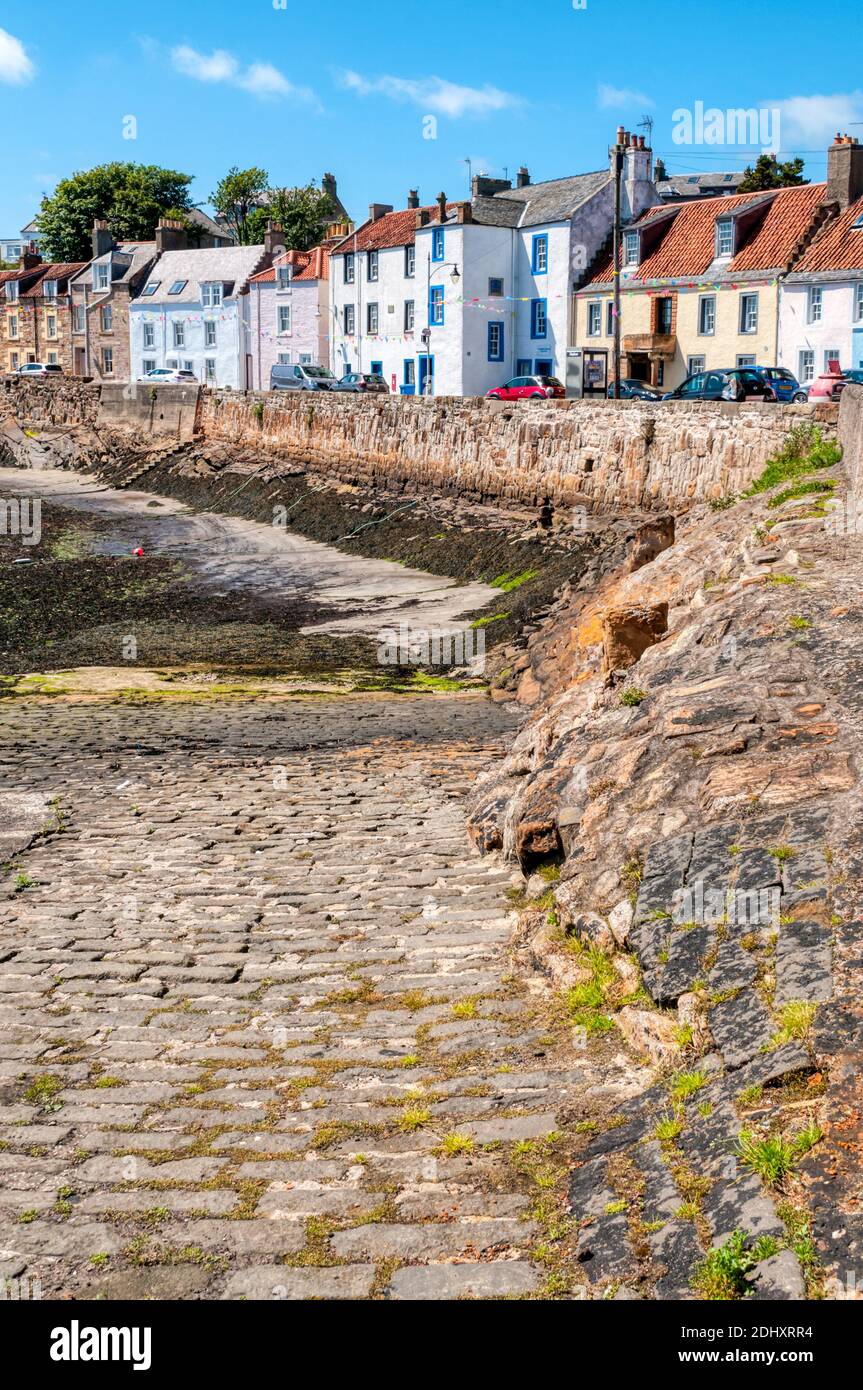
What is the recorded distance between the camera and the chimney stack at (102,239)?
254 ft

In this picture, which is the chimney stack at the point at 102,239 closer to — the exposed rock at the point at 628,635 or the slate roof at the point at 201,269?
the slate roof at the point at 201,269

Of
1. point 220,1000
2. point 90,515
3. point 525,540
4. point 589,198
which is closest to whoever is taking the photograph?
point 220,1000

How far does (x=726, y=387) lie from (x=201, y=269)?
45692 mm

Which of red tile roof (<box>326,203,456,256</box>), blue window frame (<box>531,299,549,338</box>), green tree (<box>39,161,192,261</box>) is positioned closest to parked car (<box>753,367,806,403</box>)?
blue window frame (<box>531,299,549,338</box>)

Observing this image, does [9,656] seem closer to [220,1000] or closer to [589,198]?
[220,1000]

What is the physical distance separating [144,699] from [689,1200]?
15.7 m

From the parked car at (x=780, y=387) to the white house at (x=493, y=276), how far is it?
18966 mm

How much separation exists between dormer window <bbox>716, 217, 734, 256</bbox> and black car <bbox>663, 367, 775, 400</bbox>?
57.9 ft

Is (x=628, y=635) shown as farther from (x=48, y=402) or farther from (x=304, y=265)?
(x=304, y=265)

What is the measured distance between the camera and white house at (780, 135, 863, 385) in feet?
139

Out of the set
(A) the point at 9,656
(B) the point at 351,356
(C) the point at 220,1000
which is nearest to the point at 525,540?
(A) the point at 9,656

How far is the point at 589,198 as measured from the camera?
52.8 m

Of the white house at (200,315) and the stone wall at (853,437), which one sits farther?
the white house at (200,315)

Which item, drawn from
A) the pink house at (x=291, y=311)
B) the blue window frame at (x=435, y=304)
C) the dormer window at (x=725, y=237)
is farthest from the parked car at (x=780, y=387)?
the pink house at (x=291, y=311)
